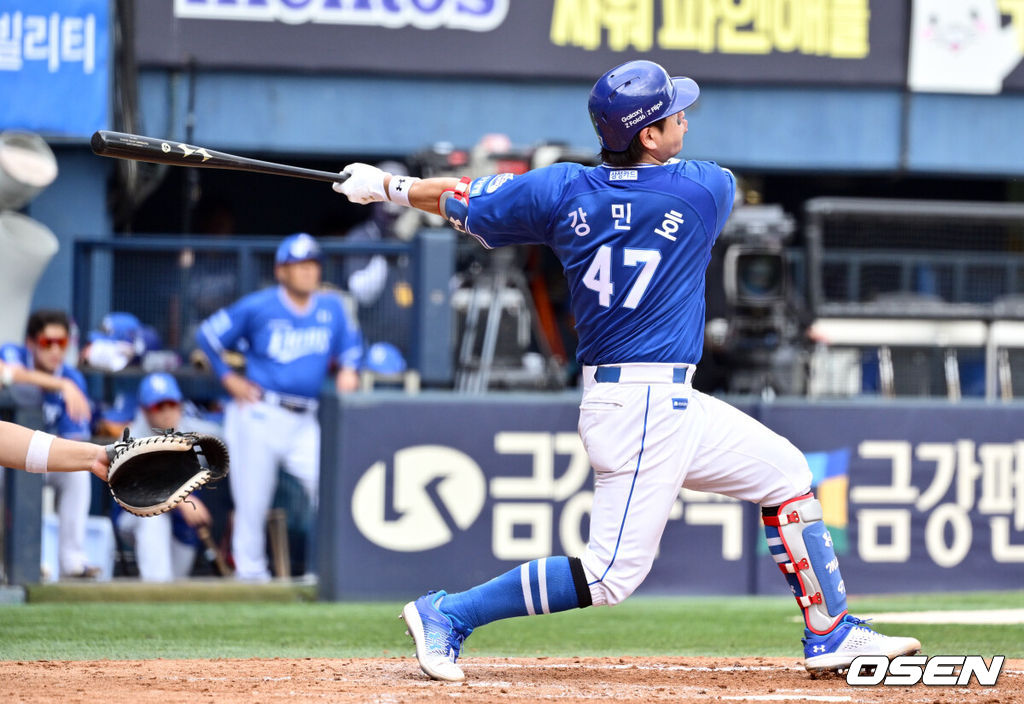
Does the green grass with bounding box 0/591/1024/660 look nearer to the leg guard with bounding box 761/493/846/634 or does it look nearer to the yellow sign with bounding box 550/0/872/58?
the leg guard with bounding box 761/493/846/634

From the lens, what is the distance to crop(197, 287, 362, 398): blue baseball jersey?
8594 millimetres

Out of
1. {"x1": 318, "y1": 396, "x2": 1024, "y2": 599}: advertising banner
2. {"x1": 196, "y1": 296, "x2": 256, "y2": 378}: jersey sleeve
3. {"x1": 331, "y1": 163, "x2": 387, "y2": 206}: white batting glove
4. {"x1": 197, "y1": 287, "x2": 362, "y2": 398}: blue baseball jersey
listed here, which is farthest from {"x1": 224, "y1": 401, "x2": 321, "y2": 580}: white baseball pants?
{"x1": 331, "y1": 163, "x2": 387, "y2": 206}: white batting glove

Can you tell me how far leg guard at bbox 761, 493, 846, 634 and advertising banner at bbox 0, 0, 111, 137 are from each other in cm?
650

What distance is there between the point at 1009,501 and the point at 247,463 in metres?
4.28

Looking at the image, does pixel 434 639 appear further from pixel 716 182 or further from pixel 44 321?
pixel 44 321

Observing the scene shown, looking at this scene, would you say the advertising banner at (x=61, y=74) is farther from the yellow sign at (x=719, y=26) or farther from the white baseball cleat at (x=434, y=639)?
the white baseball cleat at (x=434, y=639)

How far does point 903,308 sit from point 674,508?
3.48 meters

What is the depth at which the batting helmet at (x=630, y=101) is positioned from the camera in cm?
452

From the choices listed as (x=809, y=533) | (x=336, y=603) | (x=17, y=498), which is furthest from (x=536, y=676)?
(x=17, y=498)

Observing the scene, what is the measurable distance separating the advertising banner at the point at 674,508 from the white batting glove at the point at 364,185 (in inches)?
121

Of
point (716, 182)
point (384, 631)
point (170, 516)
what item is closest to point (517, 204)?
point (716, 182)

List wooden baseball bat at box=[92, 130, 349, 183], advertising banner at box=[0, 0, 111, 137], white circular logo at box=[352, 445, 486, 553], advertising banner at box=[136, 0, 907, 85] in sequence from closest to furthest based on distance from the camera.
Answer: wooden baseball bat at box=[92, 130, 349, 183] < white circular logo at box=[352, 445, 486, 553] < advertising banner at box=[0, 0, 111, 137] < advertising banner at box=[136, 0, 907, 85]

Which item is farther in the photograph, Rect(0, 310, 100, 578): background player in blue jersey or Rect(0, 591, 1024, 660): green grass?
Rect(0, 310, 100, 578): background player in blue jersey

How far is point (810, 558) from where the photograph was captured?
4.77 metres
